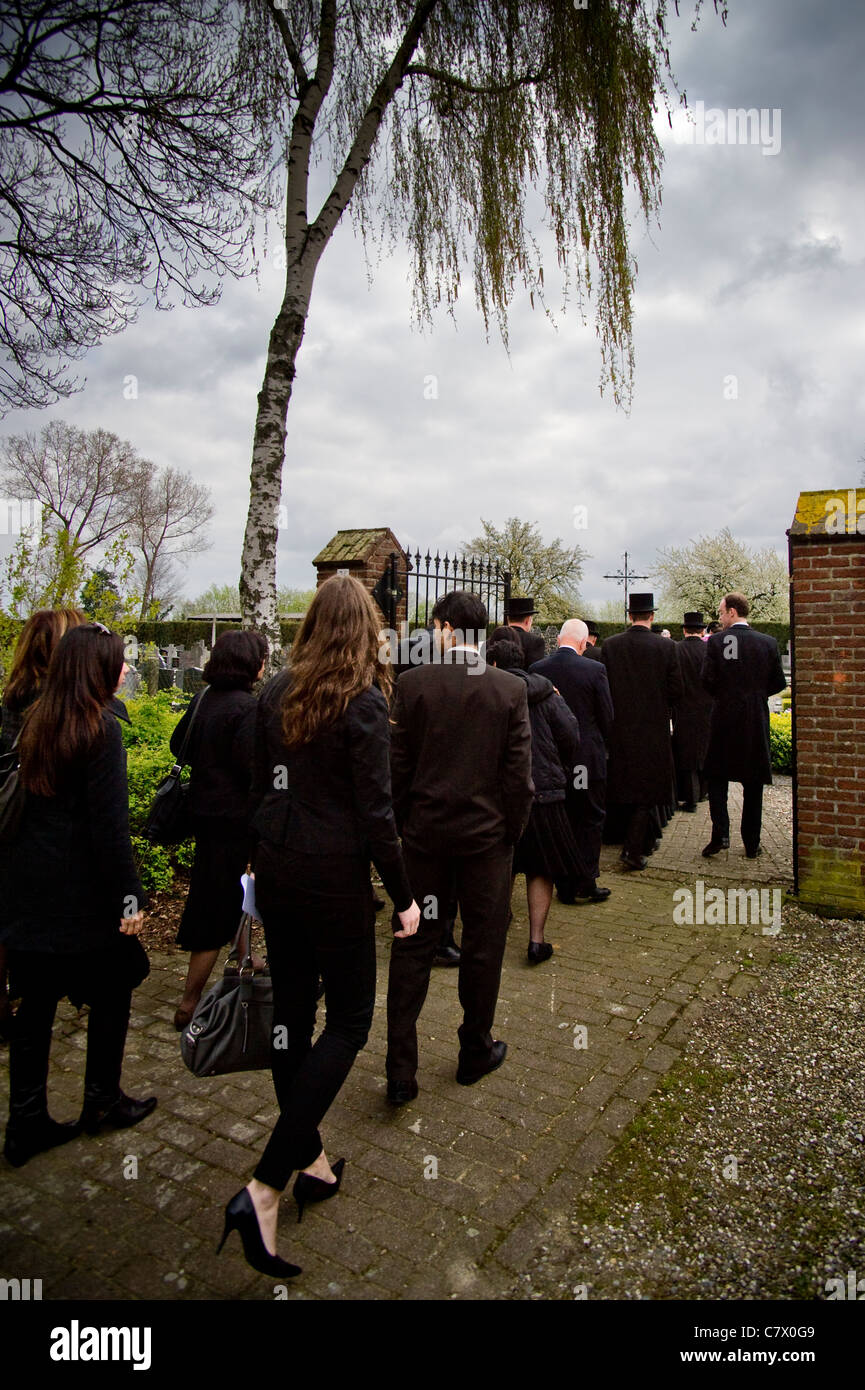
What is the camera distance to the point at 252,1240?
7.18 feet

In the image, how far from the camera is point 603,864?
7.09 metres

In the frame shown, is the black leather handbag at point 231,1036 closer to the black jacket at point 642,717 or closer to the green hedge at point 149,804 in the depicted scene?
the green hedge at point 149,804

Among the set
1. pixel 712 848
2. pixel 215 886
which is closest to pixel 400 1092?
pixel 215 886

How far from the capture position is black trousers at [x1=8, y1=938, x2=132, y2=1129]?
2.81 meters

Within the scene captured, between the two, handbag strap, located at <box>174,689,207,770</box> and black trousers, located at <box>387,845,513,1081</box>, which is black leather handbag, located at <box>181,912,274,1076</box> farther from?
handbag strap, located at <box>174,689,207,770</box>

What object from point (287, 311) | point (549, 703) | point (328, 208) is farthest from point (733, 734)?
point (328, 208)

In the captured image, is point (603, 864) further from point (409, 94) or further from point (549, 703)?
point (409, 94)

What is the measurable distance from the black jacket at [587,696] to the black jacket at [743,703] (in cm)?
168

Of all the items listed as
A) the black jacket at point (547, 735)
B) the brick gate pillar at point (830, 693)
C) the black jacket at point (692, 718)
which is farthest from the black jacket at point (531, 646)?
the black jacket at point (692, 718)

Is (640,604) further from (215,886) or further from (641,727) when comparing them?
(215,886)

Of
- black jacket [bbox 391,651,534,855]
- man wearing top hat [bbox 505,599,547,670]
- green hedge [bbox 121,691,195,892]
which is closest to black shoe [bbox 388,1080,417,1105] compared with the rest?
black jacket [bbox 391,651,534,855]

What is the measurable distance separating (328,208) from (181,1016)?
583 centimetres

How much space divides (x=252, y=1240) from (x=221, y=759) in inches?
80.0

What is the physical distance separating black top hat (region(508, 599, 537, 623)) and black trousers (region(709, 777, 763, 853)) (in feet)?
8.04
